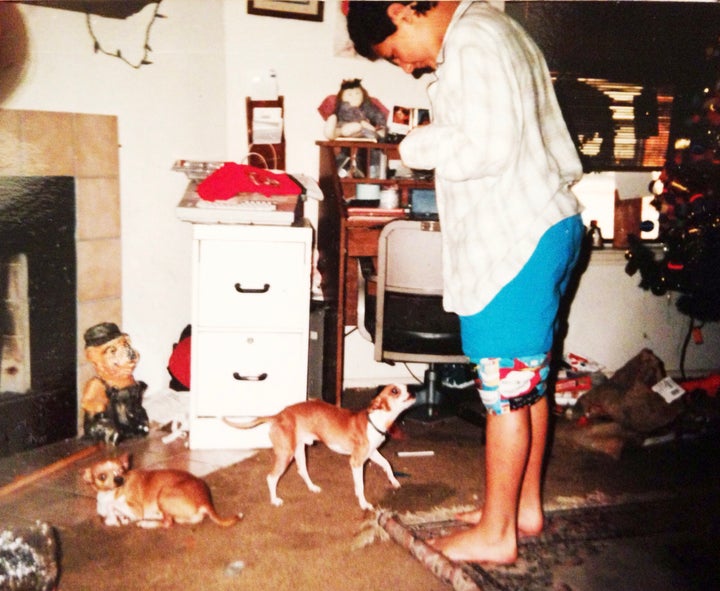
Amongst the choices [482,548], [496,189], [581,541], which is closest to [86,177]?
[496,189]

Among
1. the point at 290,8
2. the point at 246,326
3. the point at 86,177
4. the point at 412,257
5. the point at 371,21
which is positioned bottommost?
the point at 246,326

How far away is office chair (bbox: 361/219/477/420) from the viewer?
1.94 metres

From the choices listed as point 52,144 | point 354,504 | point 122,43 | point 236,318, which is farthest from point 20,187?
point 354,504

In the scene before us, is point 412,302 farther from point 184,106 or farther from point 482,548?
point 184,106

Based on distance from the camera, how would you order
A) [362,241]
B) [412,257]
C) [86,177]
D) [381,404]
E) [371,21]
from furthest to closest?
[362,241], [86,177], [412,257], [381,404], [371,21]

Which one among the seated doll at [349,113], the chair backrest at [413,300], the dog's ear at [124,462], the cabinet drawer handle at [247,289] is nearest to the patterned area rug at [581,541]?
the chair backrest at [413,300]

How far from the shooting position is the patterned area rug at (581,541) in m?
1.35

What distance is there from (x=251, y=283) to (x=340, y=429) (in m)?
0.56

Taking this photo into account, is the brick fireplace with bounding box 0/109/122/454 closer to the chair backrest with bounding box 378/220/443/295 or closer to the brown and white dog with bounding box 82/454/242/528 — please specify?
the brown and white dog with bounding box 82/454/242/528

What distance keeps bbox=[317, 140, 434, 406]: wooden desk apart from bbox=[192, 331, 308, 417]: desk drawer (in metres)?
0.26

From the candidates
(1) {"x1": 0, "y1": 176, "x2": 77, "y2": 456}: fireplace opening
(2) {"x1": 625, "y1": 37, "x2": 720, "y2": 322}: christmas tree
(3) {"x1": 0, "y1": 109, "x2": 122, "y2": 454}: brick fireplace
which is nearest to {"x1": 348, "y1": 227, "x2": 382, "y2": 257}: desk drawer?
(3) {"x1": 0, "y1": 109, "x2": 122, "y2": 454}: brick fireplace

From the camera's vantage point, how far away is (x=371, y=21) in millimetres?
1293

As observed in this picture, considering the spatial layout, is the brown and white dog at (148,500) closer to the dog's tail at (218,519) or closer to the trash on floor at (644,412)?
the dog's tail at (218,519)

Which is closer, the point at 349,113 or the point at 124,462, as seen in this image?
the point at 124,462
